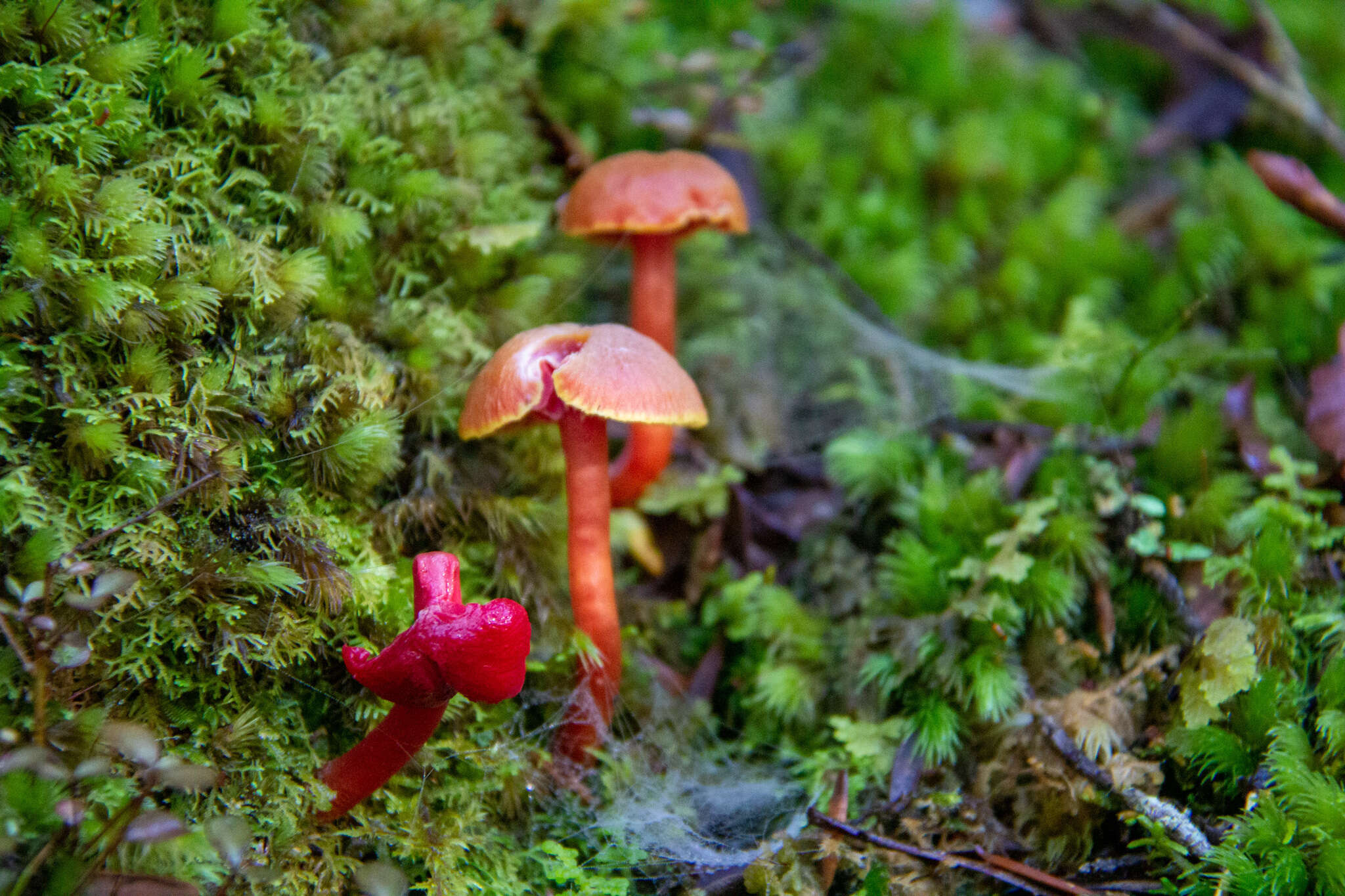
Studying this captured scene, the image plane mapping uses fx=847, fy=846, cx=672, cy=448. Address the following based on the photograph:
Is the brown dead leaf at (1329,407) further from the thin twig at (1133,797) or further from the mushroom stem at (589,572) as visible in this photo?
the mushroom stem at (589,572)

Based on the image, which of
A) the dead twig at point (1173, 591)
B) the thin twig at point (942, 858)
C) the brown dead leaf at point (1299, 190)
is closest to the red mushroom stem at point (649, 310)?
the thin twig at point (942, 858)

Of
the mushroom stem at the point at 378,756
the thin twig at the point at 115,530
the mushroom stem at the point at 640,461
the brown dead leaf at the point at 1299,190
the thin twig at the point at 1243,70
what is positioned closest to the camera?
the thin twig at the point at 115,530

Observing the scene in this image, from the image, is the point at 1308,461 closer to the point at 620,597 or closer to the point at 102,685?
the point at 620,597

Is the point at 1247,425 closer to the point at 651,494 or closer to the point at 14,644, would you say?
the point at 651,494

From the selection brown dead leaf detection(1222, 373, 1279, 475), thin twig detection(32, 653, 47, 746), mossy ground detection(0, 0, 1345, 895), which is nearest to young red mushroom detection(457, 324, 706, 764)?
mossy ground detection(0, 0, 1345, 895)

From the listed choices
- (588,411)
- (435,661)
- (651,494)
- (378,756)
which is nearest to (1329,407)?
(651,494)

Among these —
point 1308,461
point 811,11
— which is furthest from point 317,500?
point 811,11

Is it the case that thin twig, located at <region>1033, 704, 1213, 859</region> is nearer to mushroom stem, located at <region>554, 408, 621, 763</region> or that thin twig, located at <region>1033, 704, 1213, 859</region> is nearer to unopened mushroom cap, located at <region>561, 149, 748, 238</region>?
mushroom stem, located at <region>554, 408, 621, 763</region>

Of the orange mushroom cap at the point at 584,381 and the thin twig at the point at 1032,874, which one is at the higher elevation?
the orange mushroom cap at the point at 584,381
